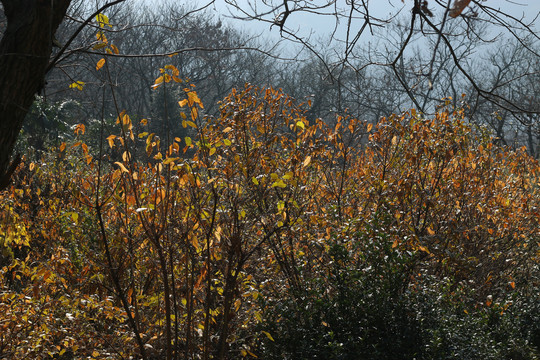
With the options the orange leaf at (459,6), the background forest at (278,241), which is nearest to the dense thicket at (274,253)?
the background forest at (278,241)

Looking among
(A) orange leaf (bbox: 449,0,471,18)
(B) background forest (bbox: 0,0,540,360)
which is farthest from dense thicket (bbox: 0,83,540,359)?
(A) orange leaf (bbox: 449,0,471,18)

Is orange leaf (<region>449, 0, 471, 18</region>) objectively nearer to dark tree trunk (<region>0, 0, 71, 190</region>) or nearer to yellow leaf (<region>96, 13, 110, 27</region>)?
dark tree trunk (<region>0, 0, 71, 190</region>)

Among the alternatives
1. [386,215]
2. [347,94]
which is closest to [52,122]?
[386,215]

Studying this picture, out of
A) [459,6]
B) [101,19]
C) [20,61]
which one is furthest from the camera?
[101,19]

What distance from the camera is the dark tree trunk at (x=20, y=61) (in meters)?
1.99

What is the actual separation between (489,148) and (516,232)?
89 cm

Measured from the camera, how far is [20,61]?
2.02 metres

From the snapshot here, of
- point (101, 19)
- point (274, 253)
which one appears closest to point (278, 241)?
point (274, 253)

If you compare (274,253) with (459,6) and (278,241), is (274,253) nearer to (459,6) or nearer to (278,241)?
(278,241)

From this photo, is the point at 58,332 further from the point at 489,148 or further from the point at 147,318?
the point at 489,148

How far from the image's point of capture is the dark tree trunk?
1993 millimetres

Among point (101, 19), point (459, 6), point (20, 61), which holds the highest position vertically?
point (101, 19)

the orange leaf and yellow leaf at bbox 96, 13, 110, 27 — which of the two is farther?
yellow leaf at bbox 96, 13, 110, 27

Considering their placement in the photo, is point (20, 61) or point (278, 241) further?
point (278, 241)
